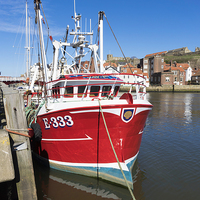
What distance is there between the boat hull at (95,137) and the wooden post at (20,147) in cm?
170

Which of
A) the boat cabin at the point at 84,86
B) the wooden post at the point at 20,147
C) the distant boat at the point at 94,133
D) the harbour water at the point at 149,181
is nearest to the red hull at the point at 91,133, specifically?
the distant boat at the point at 94,133

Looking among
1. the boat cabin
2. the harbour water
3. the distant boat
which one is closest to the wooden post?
the harbour water

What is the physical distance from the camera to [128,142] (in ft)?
24.0

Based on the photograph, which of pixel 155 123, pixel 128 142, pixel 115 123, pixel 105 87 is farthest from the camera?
pixel 155 123

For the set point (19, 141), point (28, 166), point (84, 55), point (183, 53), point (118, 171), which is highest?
point (183, 53)

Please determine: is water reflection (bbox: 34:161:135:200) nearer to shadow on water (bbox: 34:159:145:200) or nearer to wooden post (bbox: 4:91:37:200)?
shadow on water (bbox: 34:159:145:200)

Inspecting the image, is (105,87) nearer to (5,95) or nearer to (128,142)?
(128,142)

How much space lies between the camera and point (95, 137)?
7.08 metres

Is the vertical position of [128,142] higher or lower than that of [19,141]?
lower

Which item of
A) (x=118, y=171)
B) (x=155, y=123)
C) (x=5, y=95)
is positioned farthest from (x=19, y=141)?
(x=155, y=123)

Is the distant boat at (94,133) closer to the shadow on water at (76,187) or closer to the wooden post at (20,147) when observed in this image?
the shadow on water at (76,187)

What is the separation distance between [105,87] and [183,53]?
134 metres

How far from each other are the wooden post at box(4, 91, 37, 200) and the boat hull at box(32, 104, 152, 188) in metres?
1.70

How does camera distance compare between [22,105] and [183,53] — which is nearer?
[22,105]
